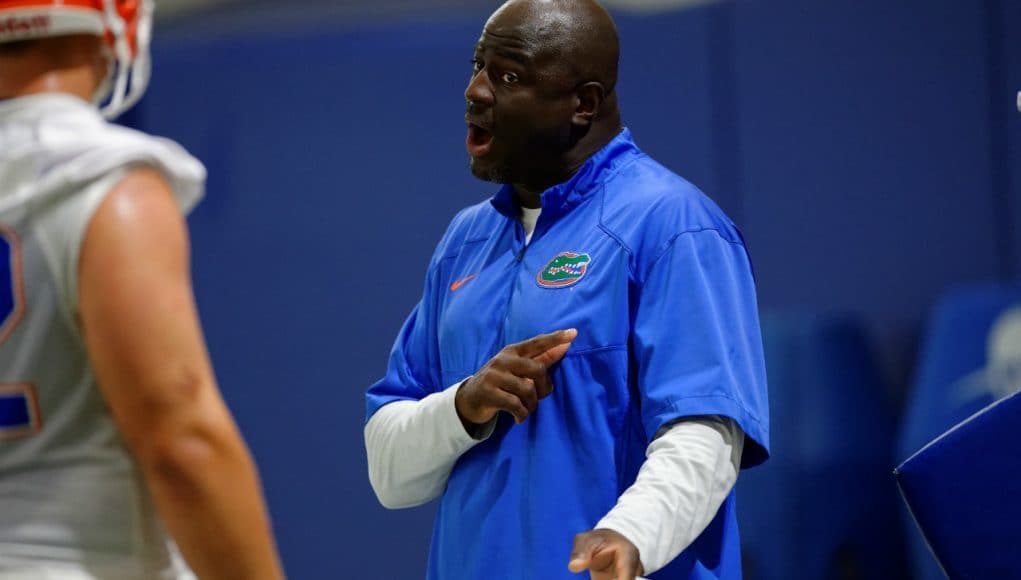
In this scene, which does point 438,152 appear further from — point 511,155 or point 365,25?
point 511,155

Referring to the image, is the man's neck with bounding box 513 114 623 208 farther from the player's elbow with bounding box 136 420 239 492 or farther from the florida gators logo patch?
the player's elbow with bounding box 136 420 239 492

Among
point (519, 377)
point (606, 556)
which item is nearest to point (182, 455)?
point (606, 556)

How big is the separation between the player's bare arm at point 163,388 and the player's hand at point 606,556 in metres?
0.46

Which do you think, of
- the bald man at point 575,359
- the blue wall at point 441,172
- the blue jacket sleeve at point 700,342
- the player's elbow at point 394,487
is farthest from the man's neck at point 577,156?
the blue wall at point 441,172

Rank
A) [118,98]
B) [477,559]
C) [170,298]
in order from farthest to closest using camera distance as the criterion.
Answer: [477,559]
[118,98]
[170,298]

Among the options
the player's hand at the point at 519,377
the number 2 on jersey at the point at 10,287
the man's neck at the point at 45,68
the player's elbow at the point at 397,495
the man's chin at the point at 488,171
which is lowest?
the player's elbow at the point at 397,495

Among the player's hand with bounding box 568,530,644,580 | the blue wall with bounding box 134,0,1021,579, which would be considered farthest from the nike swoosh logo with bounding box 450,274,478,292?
the blue wall with bounding box 134,0,1021,579

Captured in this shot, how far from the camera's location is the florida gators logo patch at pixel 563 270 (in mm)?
1773

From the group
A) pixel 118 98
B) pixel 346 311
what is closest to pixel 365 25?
pixel 346 311

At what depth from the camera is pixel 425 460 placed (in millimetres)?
1844

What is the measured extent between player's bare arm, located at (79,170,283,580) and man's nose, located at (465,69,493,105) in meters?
0.82

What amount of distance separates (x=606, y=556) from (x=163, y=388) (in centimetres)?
58

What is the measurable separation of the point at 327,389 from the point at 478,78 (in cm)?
249

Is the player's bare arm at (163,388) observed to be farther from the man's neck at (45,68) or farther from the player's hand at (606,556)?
the player's hand at (606,556)
